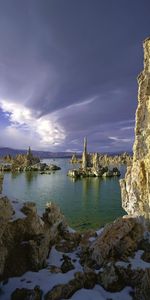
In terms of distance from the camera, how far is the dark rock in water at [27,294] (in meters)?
14.1

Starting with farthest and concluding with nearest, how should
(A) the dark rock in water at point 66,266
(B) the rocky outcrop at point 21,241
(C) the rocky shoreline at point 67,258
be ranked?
1. (A) the dark rock in water at point 66,266
2. (B) the rocky outcrop at point 21,241
3. (C) the rocky shoreline at point 67,258

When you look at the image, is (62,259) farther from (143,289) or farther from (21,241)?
(143,289)

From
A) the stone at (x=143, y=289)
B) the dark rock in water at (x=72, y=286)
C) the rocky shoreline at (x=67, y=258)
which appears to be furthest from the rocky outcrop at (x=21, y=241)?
the stone at (x=143, y=289)

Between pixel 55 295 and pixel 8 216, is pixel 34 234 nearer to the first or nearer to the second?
pixel 8 216

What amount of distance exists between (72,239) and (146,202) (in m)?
7.82

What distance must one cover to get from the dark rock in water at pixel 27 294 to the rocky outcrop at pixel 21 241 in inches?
65.7

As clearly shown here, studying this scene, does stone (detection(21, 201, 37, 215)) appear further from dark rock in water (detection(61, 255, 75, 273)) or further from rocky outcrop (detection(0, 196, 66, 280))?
dark rock in water (detection(61, 255, 75, 273))

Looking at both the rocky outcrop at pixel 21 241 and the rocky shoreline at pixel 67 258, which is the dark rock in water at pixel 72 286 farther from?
the rocky outcrop at pixel 21 241

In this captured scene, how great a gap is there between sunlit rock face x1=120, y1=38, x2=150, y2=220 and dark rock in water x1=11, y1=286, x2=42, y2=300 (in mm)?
11972

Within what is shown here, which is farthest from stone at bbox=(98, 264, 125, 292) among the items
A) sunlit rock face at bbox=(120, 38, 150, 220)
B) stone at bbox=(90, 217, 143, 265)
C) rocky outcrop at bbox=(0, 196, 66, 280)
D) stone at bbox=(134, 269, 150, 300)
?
sunlit rock face at bbox=(120, 38, 150, 220)

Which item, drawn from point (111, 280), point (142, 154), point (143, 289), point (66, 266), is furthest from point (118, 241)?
point (142, 154)

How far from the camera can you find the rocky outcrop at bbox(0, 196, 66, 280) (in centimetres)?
1634

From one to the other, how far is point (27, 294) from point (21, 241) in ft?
13.8

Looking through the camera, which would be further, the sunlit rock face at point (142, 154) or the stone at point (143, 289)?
the sunlit rock face at point (142, 154)
